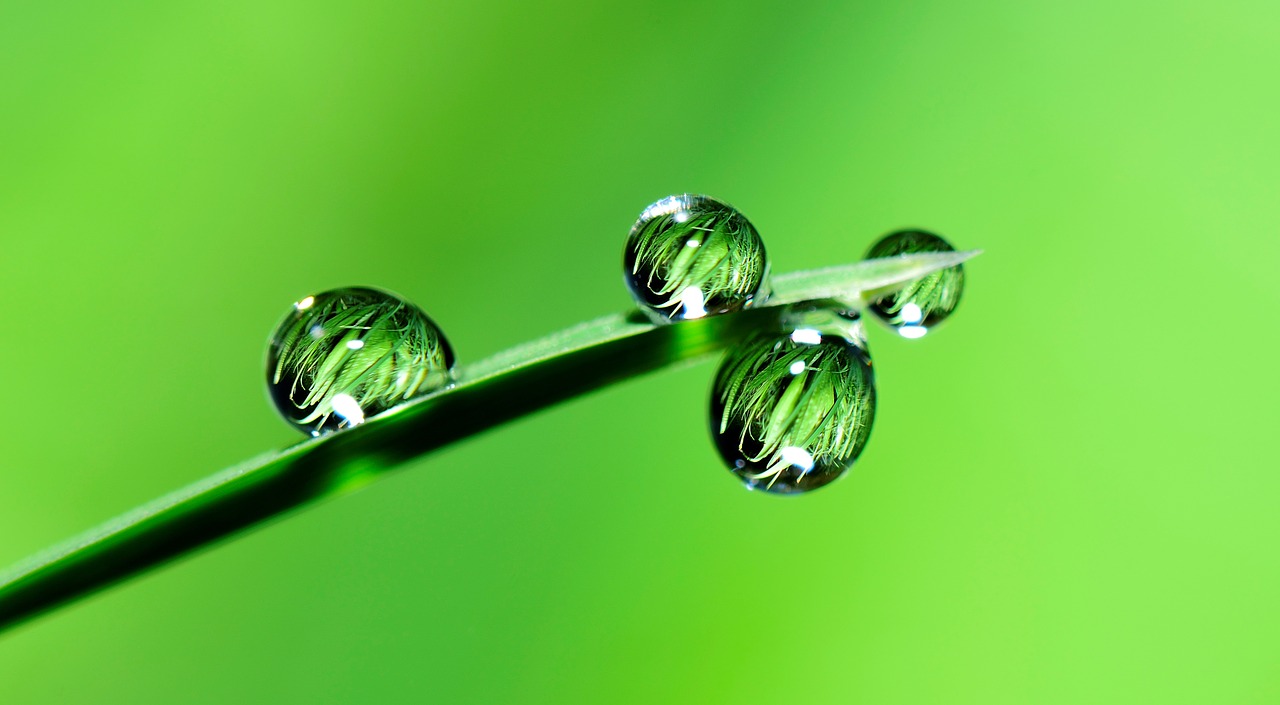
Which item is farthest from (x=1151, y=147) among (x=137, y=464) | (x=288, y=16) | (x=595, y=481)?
(x=137, y=464)

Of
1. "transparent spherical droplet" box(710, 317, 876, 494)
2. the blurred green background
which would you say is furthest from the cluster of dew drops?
the blurred green background

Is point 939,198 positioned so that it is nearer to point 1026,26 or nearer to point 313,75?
point 1026,26

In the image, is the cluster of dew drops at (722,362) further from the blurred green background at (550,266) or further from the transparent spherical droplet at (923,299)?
the blurred green background at (550,266)

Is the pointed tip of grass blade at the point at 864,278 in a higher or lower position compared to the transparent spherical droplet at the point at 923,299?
lower

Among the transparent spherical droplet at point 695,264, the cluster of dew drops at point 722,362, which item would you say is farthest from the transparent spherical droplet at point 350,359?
the transparent spherical droplet at point 695,264

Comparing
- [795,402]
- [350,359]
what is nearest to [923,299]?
[795,402]

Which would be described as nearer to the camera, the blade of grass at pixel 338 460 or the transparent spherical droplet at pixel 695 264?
the blade of grass at pixel 338 460

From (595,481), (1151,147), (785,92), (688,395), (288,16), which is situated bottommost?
(595,481)

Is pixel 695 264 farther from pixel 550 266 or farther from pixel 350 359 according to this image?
pixel 550 266
